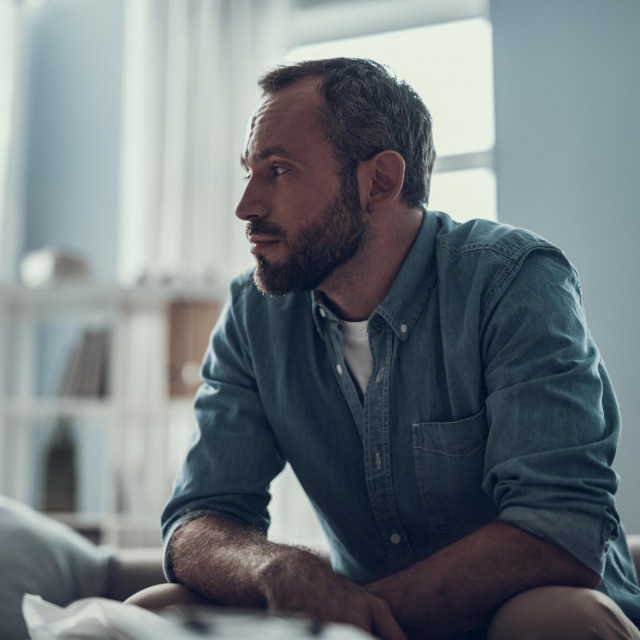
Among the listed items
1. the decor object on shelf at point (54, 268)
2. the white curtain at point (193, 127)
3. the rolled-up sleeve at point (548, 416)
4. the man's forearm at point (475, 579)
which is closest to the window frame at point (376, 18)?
the white curtain at point (193, 127)

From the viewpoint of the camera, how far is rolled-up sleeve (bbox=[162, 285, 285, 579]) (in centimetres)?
131

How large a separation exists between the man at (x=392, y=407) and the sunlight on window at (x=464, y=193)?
52.1 inches

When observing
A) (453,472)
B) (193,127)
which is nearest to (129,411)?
(193,127)

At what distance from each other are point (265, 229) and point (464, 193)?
5.43 ft

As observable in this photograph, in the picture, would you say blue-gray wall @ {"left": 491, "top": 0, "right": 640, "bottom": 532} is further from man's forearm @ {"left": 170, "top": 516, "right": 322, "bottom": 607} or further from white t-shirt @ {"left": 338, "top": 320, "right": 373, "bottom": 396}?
man's forearm @ {"left": 170, "top": 516, "right": 322, "bottom": 607}

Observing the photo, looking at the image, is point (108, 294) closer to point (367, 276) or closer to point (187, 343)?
point (187, 343)

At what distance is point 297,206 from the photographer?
1409 millimetres

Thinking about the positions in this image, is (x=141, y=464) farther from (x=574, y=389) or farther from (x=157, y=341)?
(x=574, y=389)

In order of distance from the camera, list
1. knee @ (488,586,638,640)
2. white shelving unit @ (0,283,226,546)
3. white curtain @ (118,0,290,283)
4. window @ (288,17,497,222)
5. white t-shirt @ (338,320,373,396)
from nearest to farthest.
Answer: knee @ (488,586,638,640) → white t-shirt @ (338,320,373,396) → white shelving unit @ (0,283,226,546) → window @ (288,17,497,222) → white curtain @ (118,0,290,283)

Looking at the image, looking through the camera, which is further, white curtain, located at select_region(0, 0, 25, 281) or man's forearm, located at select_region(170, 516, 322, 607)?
white curtain, located at select_region(0, 0, 25, 281)

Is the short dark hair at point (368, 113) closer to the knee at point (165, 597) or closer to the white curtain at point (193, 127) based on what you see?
the knee at point (165, 597)

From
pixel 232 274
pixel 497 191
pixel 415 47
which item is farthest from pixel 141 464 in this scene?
pixel 415 47

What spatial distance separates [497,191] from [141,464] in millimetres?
1536

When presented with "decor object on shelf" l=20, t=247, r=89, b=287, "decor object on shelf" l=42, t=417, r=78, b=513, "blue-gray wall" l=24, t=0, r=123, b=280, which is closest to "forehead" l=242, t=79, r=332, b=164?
"decor object on shelf" l=20, t=247, r=89, b=287
